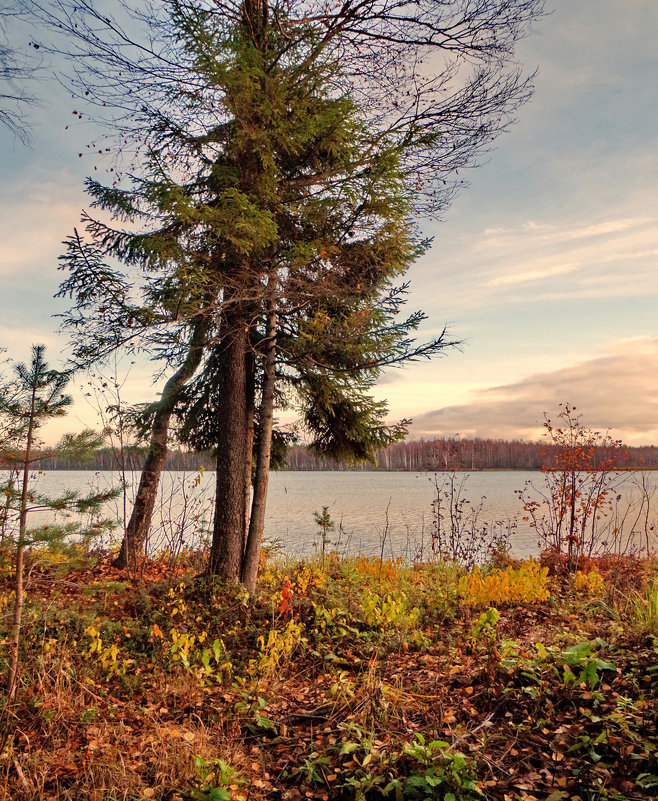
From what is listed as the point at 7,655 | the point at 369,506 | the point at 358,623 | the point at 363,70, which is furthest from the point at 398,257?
the point at 369,506

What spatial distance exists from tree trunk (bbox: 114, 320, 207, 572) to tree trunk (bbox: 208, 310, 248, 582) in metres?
1.08

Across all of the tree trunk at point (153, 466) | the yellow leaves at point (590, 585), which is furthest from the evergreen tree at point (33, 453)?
the yellow leaves at point (590, 585)

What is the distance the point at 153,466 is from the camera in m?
8.63

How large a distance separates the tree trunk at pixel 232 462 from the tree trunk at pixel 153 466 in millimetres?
1084

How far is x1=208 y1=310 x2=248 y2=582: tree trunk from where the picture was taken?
264 inches

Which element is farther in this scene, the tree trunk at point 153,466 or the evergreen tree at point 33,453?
the tree trunk at point 153,466

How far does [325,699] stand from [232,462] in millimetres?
3258

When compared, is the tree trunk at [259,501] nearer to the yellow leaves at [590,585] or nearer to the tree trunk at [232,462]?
the tree trunk at [232,462]

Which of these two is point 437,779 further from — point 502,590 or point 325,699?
point 502,590

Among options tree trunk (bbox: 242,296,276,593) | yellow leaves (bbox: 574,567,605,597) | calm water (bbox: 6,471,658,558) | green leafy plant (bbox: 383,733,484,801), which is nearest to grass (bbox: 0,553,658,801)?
green leafy plant (bbox: 383,733,484,801)

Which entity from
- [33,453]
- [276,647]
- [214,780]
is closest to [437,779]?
[214,780]

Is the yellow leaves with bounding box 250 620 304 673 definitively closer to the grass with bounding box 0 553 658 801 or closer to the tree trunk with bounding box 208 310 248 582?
the grass with bounding box 0 553 658 801

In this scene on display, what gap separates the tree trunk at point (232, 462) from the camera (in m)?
6.71

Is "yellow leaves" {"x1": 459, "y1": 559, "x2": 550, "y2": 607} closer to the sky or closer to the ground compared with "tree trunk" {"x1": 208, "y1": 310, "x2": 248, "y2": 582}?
closer to the ground
